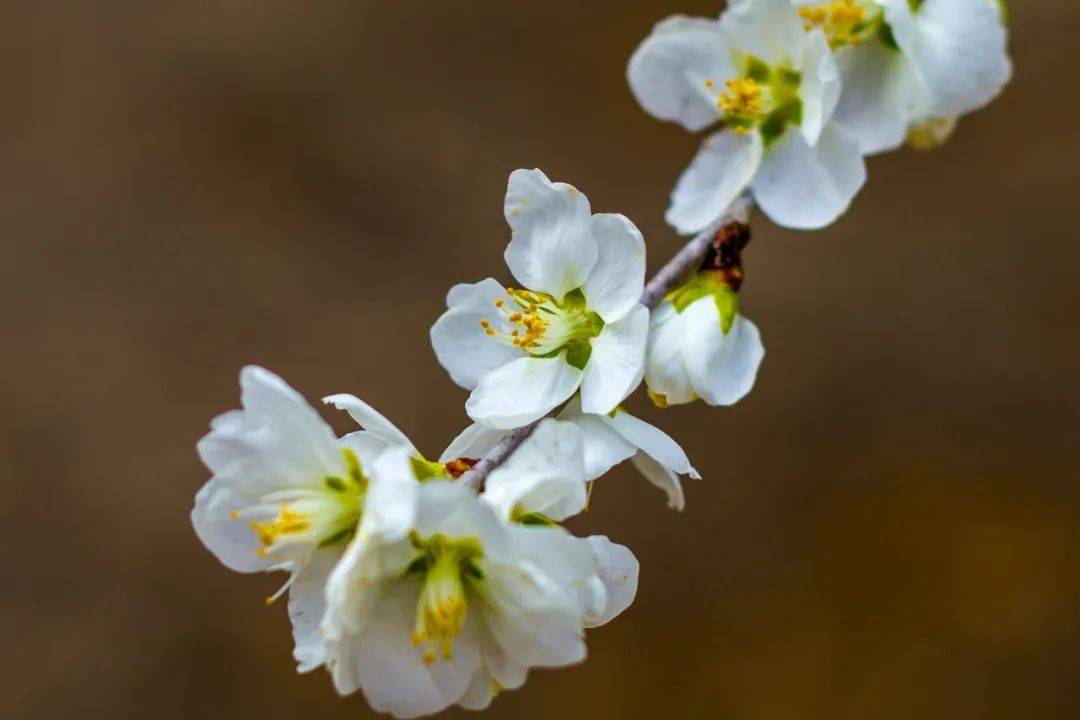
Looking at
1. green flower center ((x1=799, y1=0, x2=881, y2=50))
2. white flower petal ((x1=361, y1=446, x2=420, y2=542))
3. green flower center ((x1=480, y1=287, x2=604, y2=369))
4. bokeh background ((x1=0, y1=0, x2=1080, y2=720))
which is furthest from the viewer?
bokeh background ((x1=0, y1=0, x2=1080, y2=720))

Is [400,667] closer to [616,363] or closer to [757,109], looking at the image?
[616,363]

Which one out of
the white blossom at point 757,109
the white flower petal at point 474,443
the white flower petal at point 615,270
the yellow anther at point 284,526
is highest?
the white blossom at point 757,109

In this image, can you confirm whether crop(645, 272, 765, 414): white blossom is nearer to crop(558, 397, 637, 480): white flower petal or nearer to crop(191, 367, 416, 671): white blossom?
crop(558, 397, 637, 480): white flower petal

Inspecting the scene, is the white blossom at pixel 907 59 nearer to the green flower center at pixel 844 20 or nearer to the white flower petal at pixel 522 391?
the green flower center at pixel 844 20

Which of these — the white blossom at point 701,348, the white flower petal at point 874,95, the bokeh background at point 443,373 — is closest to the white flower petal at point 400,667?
the white blossom at point 701,348

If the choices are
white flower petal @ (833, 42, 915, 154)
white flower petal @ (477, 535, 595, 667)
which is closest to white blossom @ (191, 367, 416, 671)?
white flower petal @ (477, 535, 595, 667)

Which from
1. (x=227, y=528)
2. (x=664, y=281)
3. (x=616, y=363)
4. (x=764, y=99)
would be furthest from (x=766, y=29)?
(x=227, y=528)
